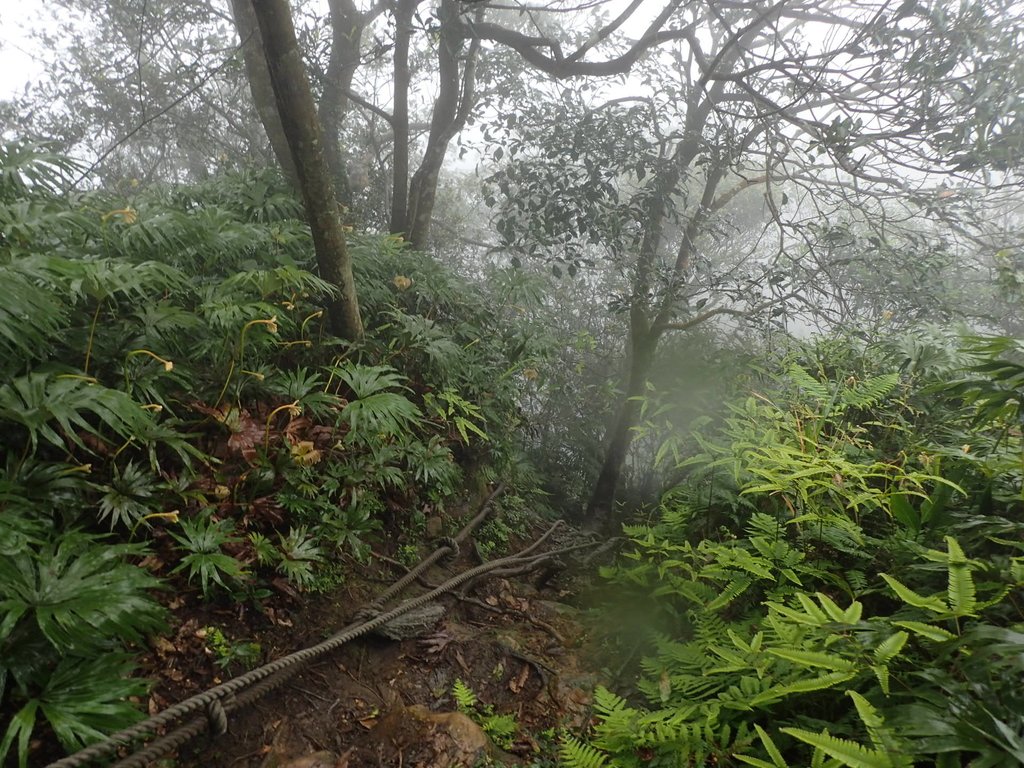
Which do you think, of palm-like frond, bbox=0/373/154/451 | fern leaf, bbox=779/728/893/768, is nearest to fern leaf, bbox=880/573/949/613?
fern leaf, bbox=779/728/893/768

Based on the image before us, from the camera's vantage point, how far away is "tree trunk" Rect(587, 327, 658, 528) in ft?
18.3

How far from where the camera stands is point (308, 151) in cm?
298

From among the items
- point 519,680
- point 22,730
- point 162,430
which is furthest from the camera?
point 519,680

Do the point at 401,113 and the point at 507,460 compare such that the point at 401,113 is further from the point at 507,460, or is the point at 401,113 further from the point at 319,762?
the point at 319,762

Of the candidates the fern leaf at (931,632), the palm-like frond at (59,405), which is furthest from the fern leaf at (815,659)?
the palm-like frond at (59,405)

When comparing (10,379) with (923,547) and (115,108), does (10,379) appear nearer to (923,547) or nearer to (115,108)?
(923,547)

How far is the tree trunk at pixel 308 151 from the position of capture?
2736 millimetres

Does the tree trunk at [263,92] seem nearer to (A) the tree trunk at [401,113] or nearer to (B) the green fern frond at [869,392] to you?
(A) the tree trunk at [401,113]

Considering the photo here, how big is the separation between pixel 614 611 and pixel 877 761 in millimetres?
1890

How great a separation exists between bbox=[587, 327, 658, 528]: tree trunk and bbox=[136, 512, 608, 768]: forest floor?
2.76 meters

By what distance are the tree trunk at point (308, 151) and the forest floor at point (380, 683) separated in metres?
1.56

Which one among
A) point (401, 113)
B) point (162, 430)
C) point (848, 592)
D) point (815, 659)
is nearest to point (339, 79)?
point (401, 113)

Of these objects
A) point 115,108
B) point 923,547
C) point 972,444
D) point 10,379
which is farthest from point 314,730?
point 115,108

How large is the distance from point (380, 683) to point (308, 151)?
106 inches
